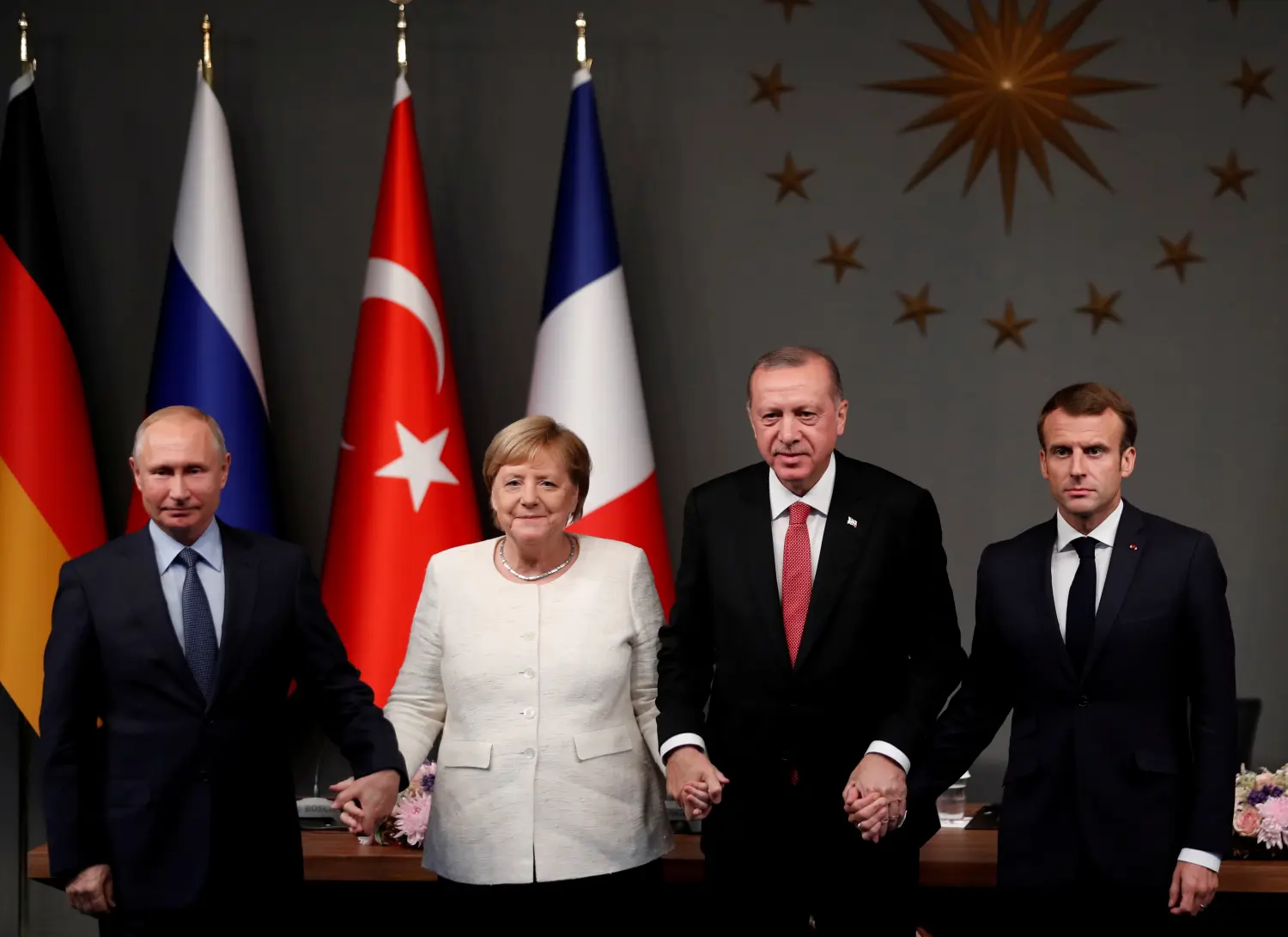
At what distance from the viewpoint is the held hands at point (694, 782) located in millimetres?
2428

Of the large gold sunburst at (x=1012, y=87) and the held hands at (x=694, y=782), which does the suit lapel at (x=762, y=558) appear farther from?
the large gold sunburst at (x=1012, y=87)

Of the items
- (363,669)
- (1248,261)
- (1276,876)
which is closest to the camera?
(1276,876)

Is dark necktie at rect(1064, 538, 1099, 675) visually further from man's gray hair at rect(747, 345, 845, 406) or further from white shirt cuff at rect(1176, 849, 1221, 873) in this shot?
man's gray hair at rect(747, 345, 845, 406)

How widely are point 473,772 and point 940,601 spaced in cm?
93

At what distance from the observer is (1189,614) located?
2570mm

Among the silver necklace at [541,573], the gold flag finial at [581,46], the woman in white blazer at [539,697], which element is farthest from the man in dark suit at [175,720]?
the gold flag finial at [581,46]

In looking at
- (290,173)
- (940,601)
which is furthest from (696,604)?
(290,173)

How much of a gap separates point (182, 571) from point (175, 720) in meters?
0.27

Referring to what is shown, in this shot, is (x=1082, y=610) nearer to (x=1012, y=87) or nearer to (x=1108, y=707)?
(x=1108, y=707)

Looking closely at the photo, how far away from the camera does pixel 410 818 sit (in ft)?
11.4

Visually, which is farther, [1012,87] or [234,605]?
[1012,87]

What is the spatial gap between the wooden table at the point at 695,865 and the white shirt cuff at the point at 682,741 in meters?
0.91

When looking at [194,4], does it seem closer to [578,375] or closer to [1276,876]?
[578,375]

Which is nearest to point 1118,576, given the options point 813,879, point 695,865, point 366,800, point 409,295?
point 813,879
